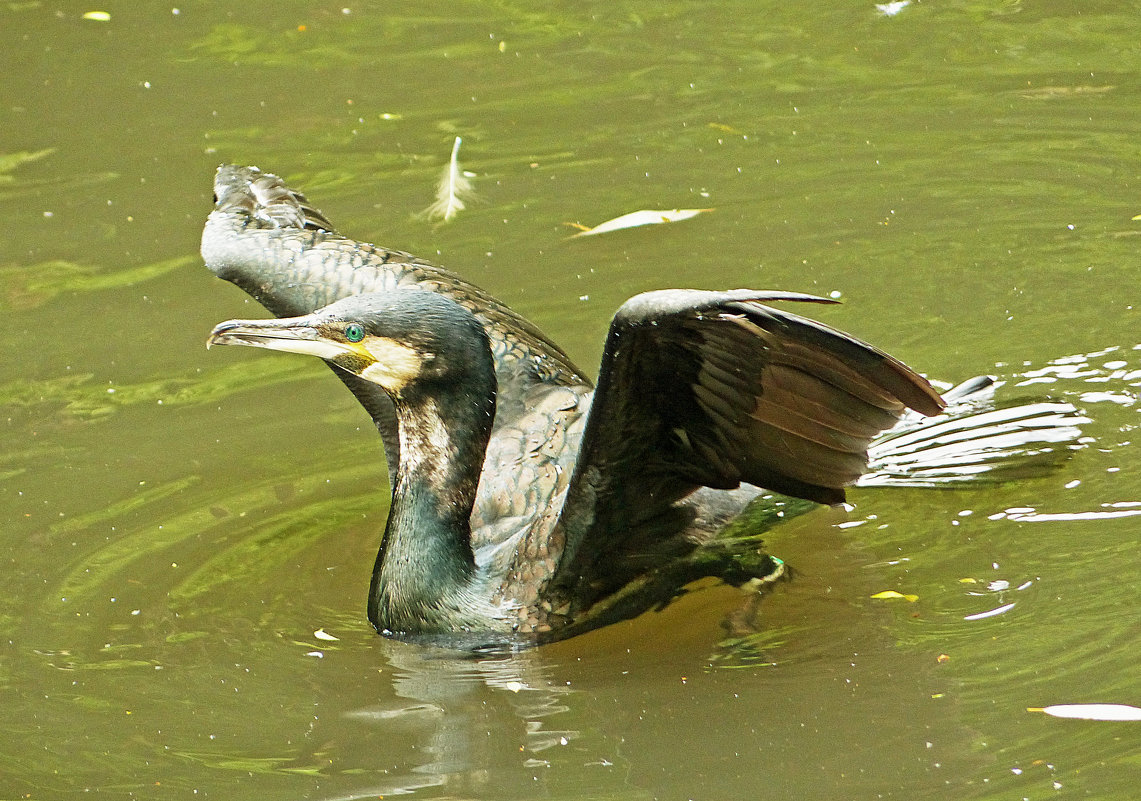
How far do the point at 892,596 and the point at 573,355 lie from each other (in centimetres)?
216

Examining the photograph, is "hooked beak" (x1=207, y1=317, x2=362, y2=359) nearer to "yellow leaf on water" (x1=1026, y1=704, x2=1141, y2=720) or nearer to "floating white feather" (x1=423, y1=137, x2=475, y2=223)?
"yellow leaf on water" (x1=1026, y1=704, x2=1141, y2=720)

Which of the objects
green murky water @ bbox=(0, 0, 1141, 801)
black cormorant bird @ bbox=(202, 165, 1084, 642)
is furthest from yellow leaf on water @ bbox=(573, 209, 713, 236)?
black cormorant bird @ bbox=(202, 165, 1084, 642)

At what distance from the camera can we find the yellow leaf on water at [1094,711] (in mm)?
4090

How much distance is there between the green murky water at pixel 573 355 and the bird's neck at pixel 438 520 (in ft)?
0.53

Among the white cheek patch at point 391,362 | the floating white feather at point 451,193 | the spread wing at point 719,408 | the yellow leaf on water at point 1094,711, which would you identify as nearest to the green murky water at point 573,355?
the yellow leaf on water at point 1094,711

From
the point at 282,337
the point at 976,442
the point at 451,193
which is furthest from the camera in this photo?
the point at 451,193

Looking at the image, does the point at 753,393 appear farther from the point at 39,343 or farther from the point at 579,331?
the point at 39,343

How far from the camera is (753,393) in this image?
4516 millimetres

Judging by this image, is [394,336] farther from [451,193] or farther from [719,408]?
[451,193]

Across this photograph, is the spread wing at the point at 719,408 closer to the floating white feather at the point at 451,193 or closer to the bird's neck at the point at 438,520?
the bird's neck at the point at 438,520

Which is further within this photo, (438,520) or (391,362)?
(438,520)

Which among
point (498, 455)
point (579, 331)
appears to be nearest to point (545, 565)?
point (498, 455)

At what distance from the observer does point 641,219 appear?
7707 millimetres

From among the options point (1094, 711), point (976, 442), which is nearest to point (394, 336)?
point (976, 442)
